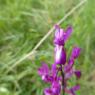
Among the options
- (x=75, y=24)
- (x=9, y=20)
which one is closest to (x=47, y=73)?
(x=75, y=24)

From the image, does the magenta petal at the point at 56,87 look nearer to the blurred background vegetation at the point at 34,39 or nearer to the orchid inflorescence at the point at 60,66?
the orchid inflorescence at the point at 60,66

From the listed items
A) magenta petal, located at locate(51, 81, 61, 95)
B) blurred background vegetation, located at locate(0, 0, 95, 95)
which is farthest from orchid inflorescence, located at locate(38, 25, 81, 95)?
blurred background vegetation, located at locate(0, 0, 95, 95)

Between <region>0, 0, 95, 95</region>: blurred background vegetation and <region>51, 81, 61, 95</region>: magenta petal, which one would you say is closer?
<region>51, 81, 61, 95</region>: magenta petal

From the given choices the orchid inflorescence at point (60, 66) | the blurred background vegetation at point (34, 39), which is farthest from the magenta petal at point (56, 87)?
the blurred background vegetation at point (34, 39)

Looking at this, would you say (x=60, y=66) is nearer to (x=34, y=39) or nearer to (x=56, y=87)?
(x=56, y=87)

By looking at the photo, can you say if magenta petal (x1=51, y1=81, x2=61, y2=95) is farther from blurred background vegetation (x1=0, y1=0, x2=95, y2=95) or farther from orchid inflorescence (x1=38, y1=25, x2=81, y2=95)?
blurred background vegetation (x1=0, y1=0, x2=95, y2=95)

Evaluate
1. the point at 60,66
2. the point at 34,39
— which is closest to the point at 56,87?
the point at 60,66

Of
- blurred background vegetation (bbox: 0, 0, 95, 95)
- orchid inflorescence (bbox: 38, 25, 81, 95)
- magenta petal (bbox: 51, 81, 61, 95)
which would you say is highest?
blurred background vegetation (bbox: 0, 0, 95, 95)

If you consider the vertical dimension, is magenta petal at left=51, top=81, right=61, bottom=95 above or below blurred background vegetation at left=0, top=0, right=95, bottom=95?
below

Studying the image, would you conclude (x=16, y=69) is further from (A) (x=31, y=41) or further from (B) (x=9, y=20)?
(B) (x=9, y=20)
